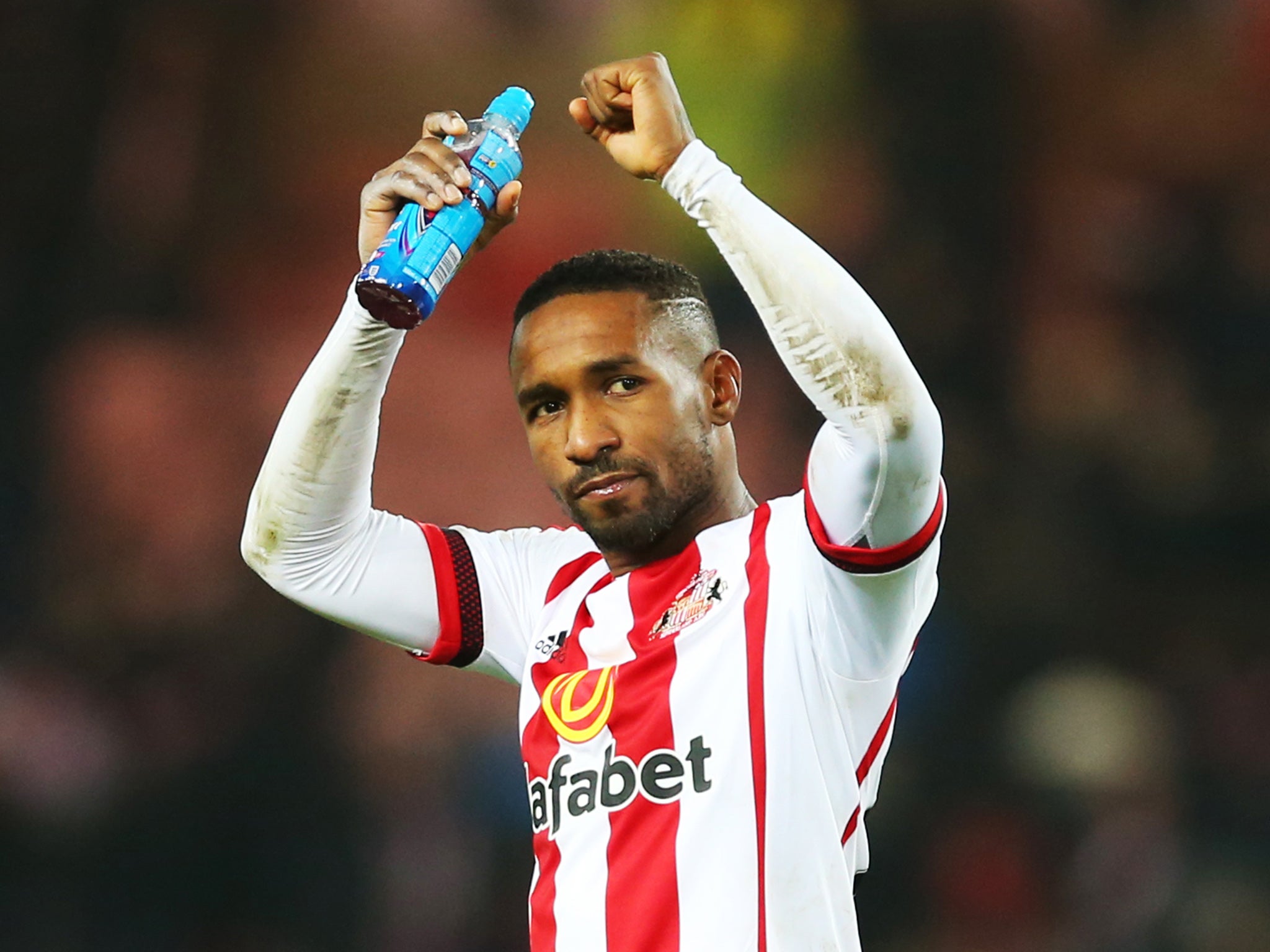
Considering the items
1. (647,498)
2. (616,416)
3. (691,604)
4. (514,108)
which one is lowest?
(691,604)

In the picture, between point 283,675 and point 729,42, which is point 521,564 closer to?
point 283,675

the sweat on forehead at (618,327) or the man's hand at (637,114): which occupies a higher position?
the man's hand at (637,114)

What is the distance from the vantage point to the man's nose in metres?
2.03

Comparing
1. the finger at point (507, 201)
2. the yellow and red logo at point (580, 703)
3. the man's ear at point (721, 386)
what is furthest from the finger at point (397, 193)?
the yellow and red logo at point (580, 703)

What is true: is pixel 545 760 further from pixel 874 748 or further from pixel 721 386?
pixel 721 386

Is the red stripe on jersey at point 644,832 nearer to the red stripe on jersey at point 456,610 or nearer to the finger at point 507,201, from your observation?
the red stripe on jersey at point 456,610

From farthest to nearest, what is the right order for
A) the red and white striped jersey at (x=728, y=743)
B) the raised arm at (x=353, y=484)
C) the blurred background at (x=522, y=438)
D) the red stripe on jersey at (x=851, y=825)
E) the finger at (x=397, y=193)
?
the blurred background at (x=522, y=438)
the raised arm at (x=353, y=484)
the finger at (x=397, y=193)
the red stripe on jersey at (x=851, y=825)
the red and white striped jersey at (x=728, y=743)

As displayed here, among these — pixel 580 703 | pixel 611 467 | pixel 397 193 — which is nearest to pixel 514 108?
pixel 397 193

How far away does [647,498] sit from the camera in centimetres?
206

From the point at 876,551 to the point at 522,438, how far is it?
257 cm

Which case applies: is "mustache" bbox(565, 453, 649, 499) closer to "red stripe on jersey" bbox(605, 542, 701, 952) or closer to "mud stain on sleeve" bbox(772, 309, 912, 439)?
"red stripe on jersey" bbox(605, 542, 701, 952)

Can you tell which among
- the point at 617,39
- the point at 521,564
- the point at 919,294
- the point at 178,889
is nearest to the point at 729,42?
the point at 617,39

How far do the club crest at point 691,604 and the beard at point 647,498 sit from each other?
0.10 metres

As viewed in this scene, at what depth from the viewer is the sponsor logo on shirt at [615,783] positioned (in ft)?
6.21
